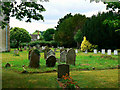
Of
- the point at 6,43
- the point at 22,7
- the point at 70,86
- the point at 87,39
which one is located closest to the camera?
the point at 70,86

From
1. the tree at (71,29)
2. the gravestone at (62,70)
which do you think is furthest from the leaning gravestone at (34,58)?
the tree at (71,29)

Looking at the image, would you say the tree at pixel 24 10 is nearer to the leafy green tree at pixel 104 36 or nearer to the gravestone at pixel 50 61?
the gravestone at pixel 50 61

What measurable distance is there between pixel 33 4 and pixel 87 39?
27.2m

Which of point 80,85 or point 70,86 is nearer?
point 70,86

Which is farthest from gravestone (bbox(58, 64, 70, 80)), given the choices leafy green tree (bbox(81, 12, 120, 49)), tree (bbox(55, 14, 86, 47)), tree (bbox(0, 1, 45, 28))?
tree (bbox(55, 14, 86, 47))

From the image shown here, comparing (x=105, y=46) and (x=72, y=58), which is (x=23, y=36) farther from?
(x=72, y=58)

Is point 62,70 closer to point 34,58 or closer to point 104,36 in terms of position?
point 34,58

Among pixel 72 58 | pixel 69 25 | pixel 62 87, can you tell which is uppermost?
pixel 69 25

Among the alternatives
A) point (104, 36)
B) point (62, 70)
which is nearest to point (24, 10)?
point (62, 70)

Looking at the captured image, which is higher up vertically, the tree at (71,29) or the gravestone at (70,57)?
the tree at (71,29)

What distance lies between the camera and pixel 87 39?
35250mm

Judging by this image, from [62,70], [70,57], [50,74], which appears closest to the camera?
[62,70]

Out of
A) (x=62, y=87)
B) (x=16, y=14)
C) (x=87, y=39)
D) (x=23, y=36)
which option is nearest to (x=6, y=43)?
(x=23, y=36)

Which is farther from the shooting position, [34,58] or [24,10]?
[34,58]
